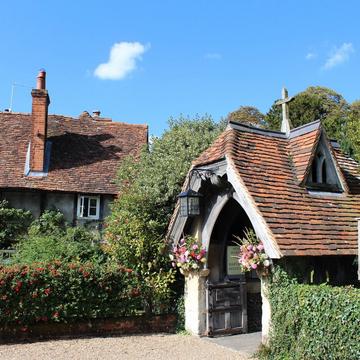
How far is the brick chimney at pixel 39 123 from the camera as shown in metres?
19.3

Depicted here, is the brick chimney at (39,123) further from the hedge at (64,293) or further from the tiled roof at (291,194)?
the tiled roof at (291,194)

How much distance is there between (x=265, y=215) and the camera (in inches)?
338

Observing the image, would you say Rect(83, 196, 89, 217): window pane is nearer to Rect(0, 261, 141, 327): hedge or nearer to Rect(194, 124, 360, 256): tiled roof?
Rect(0, 261, 141, 327): hedge

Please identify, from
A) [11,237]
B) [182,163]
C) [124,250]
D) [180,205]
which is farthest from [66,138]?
[180,205]

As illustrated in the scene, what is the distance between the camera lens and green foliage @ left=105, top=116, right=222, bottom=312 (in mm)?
11734

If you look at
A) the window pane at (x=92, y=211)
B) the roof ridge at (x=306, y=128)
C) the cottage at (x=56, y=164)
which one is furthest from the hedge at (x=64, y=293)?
the window pane at (x=92, y=211)

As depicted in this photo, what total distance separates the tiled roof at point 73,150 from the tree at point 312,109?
9104 mm

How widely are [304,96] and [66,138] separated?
56.0 feet

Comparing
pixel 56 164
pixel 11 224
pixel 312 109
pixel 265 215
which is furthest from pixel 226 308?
pixel 312 109

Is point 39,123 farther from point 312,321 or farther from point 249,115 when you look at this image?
point 249,115

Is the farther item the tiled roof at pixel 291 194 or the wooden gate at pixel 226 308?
the wooden gate at pixel 226 308

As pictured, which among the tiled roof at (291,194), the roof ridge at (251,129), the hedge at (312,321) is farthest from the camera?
the roof ridge at (251,129)

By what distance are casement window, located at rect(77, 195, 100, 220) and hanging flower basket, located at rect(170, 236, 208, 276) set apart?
9170 millimetres

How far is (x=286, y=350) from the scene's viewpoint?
7.96 metres
